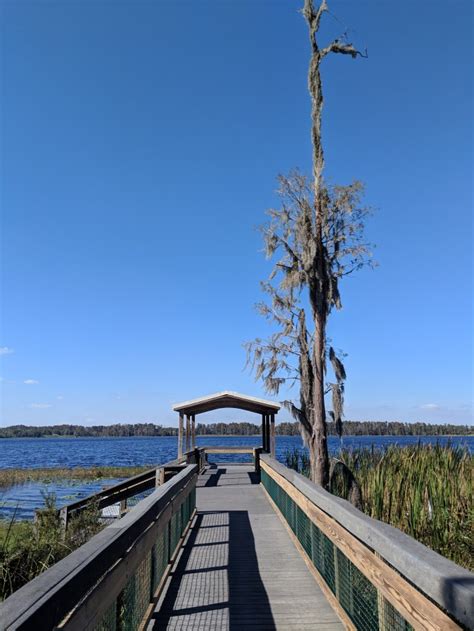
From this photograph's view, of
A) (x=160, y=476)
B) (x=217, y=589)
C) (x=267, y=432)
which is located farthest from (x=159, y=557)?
(x=267, y=432)

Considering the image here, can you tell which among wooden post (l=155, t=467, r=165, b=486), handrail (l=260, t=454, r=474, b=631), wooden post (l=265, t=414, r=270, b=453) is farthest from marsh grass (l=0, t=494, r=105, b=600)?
wooden post (l=265, t=414, r=270, b=453)

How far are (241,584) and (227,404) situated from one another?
1117 cm

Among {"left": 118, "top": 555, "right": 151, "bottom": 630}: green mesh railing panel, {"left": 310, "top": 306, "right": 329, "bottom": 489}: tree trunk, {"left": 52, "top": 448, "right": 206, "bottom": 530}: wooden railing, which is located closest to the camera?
{"left": 118, "top": 555, "right": 151, "bottom": 630}: green mesh railing panel

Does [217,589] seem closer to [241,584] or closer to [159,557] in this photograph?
[241,584]

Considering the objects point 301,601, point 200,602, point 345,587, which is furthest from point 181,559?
point 345,587

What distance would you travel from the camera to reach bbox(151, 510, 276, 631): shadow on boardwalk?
4281mm

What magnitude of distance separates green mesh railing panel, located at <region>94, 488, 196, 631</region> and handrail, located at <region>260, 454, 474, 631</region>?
1.43 meters

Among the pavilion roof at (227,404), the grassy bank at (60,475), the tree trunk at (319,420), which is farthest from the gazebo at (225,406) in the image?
the grassy bank at (60,475)

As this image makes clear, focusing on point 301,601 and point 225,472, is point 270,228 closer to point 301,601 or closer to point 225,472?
point 225,472

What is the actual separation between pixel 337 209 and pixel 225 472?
31.9ft

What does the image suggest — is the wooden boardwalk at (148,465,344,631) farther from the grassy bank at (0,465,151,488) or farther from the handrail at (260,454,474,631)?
the grassy bank at (0,465,151,488)

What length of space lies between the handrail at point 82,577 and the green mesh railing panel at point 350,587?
146cm

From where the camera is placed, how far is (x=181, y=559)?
6301 millimetres

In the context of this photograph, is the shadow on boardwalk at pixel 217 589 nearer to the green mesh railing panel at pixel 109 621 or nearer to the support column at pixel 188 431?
the green mesh railing panel at pixel 109 621
